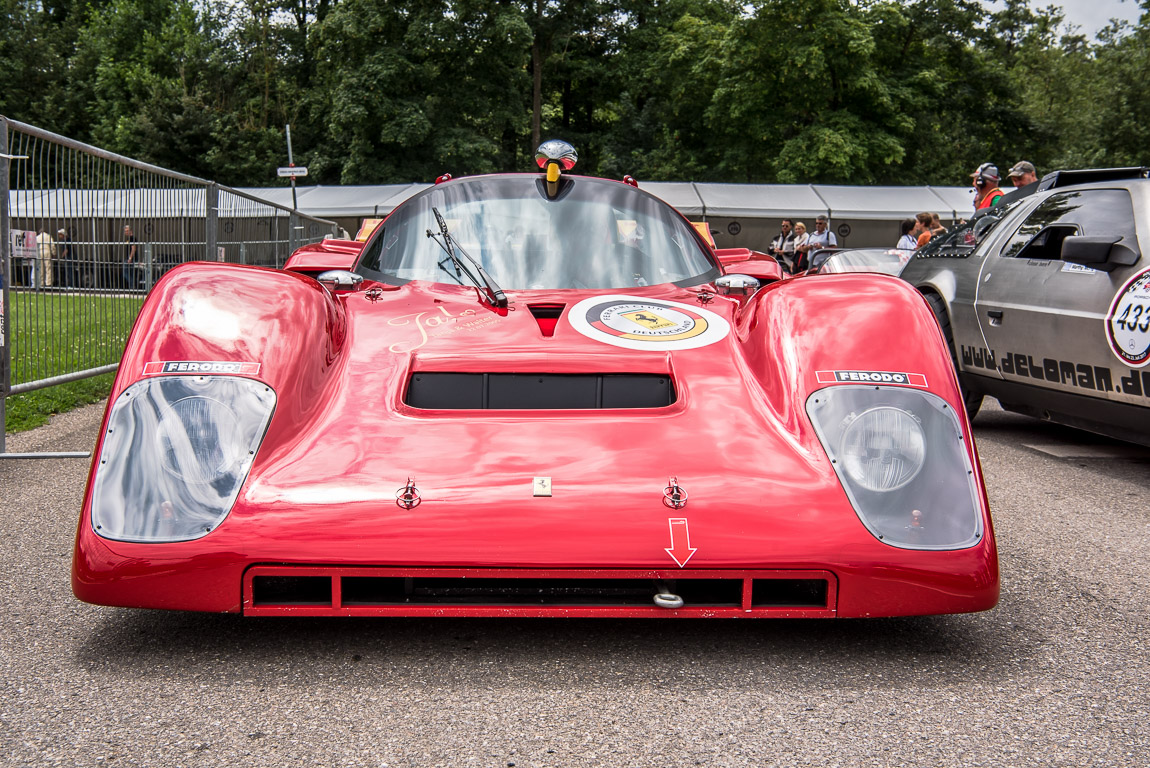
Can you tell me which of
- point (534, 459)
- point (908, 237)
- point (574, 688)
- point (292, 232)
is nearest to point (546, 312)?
point (534, 459)

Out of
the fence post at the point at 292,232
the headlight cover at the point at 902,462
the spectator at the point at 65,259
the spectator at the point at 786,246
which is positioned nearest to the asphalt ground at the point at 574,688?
the headlight cover at the point at 902,462

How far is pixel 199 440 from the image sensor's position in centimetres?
258

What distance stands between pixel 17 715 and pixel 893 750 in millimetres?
1819

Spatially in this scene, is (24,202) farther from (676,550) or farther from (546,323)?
(676,550)

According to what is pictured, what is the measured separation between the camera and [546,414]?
2811 millimetres

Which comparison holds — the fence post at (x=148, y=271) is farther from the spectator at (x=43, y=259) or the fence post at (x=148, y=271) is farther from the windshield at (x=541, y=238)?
the windshield at (x=541, y=238)

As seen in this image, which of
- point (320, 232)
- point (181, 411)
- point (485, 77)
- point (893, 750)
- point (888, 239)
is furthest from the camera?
point (485, 77)

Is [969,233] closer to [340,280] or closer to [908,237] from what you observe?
[340,280]

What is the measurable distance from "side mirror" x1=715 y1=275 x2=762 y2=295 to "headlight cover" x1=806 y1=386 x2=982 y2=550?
106cm

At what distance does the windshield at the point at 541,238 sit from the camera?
3.84m

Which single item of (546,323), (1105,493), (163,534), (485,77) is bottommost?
(1105,493)

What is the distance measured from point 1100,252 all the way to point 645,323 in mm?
3119

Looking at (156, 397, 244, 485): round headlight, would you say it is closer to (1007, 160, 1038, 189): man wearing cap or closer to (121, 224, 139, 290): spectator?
(121, 224, 139, 290): spectator

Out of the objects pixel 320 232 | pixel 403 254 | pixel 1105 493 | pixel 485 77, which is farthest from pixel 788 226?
pixel 485 77
